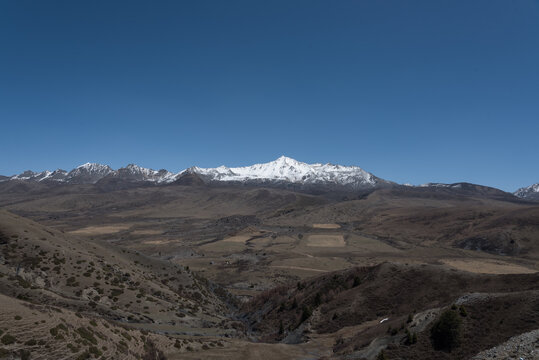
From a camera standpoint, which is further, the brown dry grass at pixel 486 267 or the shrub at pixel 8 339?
the brown dry grass at pixel 486 267

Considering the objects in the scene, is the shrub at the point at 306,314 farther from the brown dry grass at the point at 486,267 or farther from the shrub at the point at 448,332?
the brown dry grass at the point at 486,267

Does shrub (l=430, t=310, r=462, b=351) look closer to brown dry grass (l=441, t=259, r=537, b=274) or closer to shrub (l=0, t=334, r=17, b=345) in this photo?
shrub (l=0, t=334, r=17, b=345)

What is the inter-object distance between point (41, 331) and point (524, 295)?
108ft

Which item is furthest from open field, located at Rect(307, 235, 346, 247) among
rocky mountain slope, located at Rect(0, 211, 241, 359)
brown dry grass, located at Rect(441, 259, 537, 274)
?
rocky mountain slope, located at Rect(0, 211, 241, 359)

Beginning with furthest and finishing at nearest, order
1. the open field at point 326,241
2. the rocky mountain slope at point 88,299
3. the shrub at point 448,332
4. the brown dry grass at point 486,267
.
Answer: the open field at point 326,241, the brown dry grass at point 486,267, the shrub at point 448,332, the rocky mountain slope at point 88,299

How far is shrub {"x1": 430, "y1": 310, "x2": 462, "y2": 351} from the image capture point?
24531 millimetres

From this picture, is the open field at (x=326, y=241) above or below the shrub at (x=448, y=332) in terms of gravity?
below

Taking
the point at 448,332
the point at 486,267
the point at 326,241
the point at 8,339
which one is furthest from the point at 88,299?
the point at 326,241

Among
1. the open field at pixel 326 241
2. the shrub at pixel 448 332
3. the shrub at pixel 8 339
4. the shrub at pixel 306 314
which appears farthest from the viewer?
the open field at pixel 326 241

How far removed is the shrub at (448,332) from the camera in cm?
2453

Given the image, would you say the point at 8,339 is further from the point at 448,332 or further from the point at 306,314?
the point at 306,314

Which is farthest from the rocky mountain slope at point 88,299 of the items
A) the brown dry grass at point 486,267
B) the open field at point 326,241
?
the open field at point 326,241

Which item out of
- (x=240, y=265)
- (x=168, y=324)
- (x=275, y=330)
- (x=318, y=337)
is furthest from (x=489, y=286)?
(x=240, y=265)

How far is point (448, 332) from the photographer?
24906 millimetres
